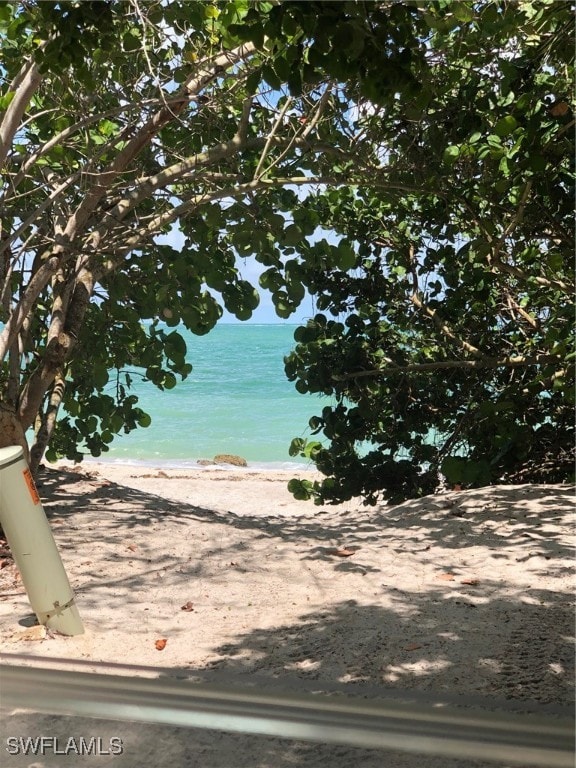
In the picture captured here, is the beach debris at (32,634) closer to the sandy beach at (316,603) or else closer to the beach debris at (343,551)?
the sandy beach at (316,603)

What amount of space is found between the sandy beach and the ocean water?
326 centimetres

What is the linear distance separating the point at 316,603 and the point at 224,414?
19107 mm

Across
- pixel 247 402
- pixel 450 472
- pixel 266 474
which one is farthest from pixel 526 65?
pixel 247 402

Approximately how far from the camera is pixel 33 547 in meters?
2.99

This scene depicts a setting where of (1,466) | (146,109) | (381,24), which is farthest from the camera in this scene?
(146,109)

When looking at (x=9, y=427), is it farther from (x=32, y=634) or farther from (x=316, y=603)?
(x=316, y=603)

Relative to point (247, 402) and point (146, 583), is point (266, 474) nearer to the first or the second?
point (146, 583)

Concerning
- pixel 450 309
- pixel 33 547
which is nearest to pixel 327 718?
pixel 33 547

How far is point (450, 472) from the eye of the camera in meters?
5.53

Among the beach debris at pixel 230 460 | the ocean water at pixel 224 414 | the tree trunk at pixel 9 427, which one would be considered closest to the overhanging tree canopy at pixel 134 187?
the tree trunk at pixel 9 427

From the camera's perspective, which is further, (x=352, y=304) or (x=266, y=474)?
(x=266, y=474)

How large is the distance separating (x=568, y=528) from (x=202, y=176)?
2702 mm

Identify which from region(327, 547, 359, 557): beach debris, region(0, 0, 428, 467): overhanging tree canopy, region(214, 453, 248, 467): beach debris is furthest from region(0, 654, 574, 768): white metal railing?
region(214, 453, 248, 467): beach debris

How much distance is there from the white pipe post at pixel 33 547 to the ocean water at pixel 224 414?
4.92 meters
